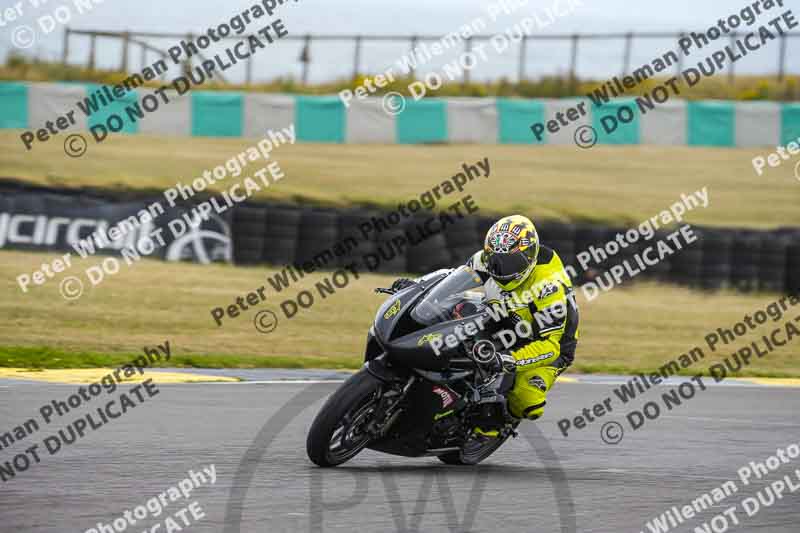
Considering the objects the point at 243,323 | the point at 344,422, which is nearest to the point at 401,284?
the point at 344,422

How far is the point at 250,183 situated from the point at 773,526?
A: 797 inches

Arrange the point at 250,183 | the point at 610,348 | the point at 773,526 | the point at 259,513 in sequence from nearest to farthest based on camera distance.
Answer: the point at 259,513 < the point at 773,526 < the point at 610,348 < the point at 250,183

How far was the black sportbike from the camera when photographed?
7188 mm

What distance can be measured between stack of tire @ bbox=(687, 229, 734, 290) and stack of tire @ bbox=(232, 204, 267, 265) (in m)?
7.07

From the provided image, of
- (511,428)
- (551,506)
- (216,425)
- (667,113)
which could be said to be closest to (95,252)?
(216,425)

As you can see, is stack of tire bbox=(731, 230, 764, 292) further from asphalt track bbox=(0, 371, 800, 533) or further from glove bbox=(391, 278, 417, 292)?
glove bbox=(391, 278, 417, 292)

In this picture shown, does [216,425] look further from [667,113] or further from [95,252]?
[667,113]

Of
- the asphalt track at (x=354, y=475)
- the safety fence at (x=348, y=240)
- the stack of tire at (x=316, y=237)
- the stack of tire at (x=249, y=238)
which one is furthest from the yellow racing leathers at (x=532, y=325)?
the stack of tire at (x=249, y=238)

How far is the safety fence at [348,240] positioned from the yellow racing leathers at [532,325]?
11.4 meters

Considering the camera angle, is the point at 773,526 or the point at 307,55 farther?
the point at 307,55

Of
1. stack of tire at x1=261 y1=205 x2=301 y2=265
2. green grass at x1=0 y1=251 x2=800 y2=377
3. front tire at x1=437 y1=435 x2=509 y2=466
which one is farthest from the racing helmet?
stack of tire at x1=261 y1=205 x2=301 y2=265

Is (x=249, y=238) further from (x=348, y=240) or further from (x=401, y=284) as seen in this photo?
(x=401, y=284)

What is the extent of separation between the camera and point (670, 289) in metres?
20.4

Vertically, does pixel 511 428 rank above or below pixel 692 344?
above
